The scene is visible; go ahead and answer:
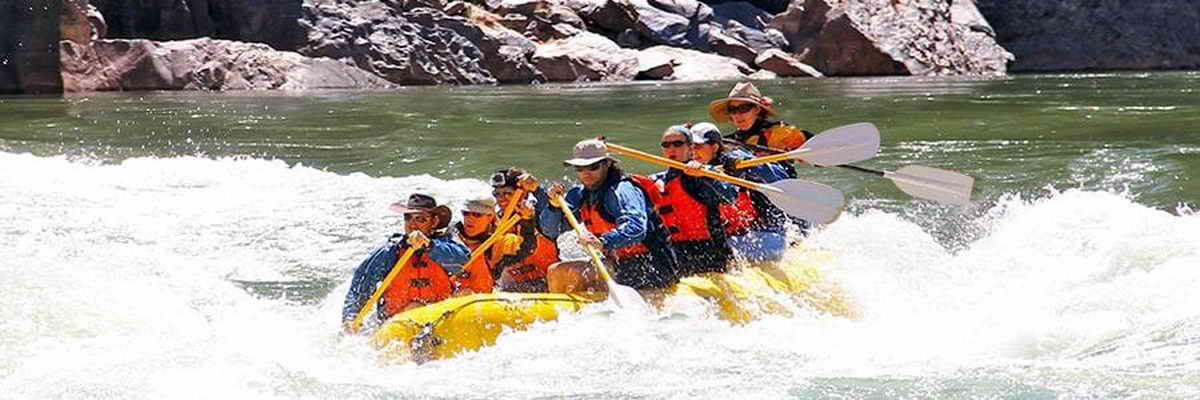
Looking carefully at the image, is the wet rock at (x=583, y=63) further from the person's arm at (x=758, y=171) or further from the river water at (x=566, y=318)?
the person's arm at (x=758, y=171)

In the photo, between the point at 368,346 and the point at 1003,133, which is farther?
the point at 1003,133

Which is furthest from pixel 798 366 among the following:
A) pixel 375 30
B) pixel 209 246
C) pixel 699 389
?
pixel 375 30

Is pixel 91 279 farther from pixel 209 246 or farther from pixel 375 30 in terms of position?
pixel 375 30

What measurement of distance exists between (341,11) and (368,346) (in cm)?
1886

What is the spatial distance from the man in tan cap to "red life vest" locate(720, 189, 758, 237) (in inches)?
29.0

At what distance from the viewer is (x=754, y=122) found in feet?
25.7

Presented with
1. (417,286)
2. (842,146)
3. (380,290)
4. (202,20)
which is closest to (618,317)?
(417,286)

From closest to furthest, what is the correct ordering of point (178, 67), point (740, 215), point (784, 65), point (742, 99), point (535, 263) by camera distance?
point (535, 263)
point (740, 215)
point (742, 99)
point (178, 67)
point (784, 65)

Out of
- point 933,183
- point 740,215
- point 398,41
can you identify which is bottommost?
point 398,41

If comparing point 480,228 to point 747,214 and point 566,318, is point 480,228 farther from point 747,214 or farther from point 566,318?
point 747,214

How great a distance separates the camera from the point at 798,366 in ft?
19.3

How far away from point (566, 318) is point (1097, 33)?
27.5 metres

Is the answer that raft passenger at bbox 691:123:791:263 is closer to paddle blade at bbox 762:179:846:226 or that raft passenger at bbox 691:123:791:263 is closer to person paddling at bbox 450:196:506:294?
paddle blade at bbox 762:179:846:226

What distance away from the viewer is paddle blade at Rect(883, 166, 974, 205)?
24.5ft
